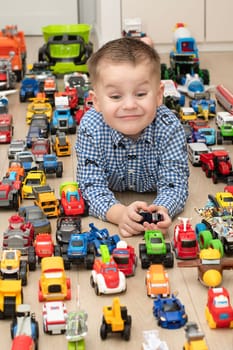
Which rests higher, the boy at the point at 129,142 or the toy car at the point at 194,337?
the boy at the point at 129,142

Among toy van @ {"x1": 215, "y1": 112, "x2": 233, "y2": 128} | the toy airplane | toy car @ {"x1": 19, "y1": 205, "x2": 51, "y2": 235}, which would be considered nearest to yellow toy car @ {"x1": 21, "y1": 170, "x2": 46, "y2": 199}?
toy car @ {"x1": 19, "y1": 205, "x2": 51, "y2": 235}

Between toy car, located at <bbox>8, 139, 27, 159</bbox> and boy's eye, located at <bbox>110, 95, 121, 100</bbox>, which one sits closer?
boy's eye, located at <bbox>110, 95, 121, 100</bbox>

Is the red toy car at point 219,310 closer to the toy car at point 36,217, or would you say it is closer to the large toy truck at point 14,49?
the toy car at point 36,217

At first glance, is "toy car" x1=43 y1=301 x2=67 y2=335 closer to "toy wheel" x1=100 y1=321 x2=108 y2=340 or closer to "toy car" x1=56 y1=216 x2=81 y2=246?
"toy wheel" x1=100 y1=321 x2=108 y2=340

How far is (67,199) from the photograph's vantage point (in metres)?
1.94

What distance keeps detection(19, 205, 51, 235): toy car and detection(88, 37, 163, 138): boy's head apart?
276 millimetres

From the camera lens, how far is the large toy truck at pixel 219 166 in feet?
6.97

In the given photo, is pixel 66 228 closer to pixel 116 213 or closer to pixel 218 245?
pixel 116 213

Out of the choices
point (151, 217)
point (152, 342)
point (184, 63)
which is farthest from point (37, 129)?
point (152, 342)

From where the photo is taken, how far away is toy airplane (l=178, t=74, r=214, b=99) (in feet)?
9.75

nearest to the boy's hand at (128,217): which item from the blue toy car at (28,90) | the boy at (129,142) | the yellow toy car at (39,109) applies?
the boy at (129,142)

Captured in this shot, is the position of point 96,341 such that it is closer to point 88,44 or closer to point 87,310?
point 87,310

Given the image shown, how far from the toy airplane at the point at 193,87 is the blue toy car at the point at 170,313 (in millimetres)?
1529

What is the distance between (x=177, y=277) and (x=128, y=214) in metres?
0.23
